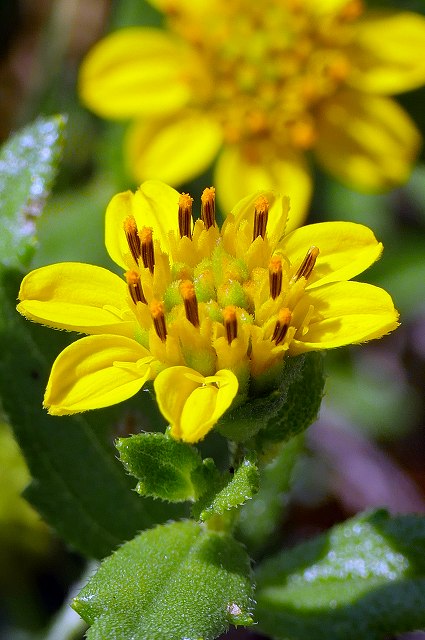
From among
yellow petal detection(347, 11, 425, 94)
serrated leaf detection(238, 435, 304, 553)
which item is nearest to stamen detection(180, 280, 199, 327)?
serrated leaf detection(238, 435, 304, 553)

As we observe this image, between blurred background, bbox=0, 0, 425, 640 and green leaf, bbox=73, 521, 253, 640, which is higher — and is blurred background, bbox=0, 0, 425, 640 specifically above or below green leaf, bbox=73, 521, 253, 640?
below

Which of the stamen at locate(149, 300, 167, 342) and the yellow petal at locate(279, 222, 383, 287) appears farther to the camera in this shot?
the yellow petal at locate(279, 222, 383, 287)

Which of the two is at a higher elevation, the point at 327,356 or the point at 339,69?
the point at 339,69

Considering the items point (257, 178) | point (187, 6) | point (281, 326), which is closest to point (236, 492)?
point (281, 326)

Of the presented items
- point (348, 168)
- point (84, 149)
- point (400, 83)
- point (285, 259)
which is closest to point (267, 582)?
point (285, 259)

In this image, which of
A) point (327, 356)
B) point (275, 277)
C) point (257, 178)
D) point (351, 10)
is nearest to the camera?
point (275, 277)

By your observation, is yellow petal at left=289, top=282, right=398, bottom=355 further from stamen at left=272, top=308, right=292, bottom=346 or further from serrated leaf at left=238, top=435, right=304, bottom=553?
serrated leaf at left=238, top=435, right=304, bottom=553

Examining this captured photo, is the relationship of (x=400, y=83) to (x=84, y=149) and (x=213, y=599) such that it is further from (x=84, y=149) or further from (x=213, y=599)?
(x=213, y=599)

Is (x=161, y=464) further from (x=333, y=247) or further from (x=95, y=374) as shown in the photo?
(x=333, y=247)
